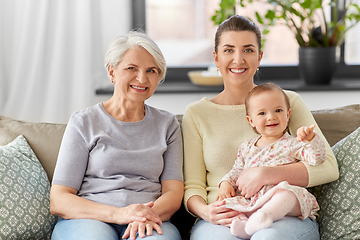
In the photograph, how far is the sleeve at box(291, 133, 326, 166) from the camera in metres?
1.40

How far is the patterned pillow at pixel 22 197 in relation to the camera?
151 cm

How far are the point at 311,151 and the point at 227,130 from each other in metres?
0.40

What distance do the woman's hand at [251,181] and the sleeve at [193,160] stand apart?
20 centimetres

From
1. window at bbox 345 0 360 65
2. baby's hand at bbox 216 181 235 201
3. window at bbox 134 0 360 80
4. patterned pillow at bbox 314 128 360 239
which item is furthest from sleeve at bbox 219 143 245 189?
window at bbox 345 0 360 65

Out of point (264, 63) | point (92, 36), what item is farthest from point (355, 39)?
point (92, 36)

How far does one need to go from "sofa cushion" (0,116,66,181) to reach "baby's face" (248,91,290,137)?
919mm

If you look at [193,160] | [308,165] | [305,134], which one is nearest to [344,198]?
[308,165]

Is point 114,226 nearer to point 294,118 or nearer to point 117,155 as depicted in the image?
point 117,155

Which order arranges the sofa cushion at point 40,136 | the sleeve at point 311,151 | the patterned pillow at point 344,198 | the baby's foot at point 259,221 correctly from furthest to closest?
the sofa cushion at point 40,136
the patterned pillow at point 344,198
the sleeve at point 311,151
the baby's foot at point 259,221

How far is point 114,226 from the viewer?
152cm

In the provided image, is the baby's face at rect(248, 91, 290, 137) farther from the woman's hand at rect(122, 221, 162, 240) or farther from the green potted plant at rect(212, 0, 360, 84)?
the green potted plant at rect(212, 0, 360, 84)

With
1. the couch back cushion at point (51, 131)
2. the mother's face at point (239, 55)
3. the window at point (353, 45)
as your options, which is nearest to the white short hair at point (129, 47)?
the mother's face at point (239, 55)

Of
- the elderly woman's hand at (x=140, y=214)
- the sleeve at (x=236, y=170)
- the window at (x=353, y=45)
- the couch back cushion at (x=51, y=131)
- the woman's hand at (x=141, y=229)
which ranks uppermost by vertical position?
the window at (x=353, y=45)

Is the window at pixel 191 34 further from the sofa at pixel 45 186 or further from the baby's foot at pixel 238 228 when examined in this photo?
the baby's foot at pixel 238 228
